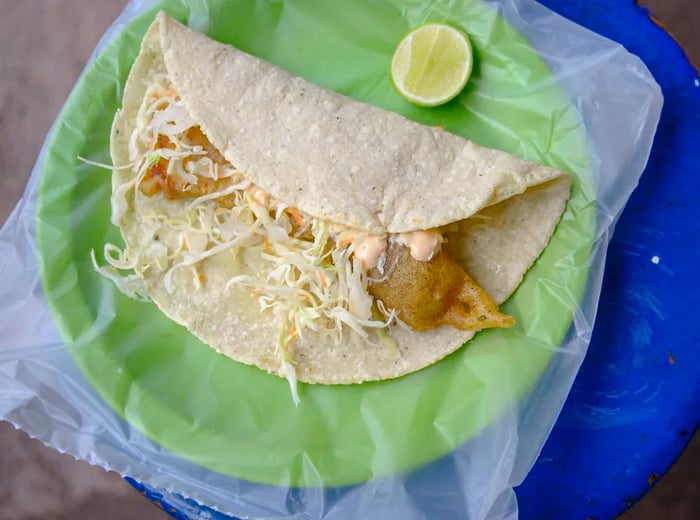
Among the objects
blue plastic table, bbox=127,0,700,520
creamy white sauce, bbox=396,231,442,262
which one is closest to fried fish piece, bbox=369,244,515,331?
creamy white sauce, bbox=396,231,442,262

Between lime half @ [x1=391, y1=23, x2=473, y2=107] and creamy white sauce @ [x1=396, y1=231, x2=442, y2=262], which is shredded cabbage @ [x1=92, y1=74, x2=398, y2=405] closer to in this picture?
creamy white sauce @ [x1=396, y1=231, x2=442, y2=262]

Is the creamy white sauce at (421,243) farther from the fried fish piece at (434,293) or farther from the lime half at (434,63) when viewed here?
the lime half at (434,63)

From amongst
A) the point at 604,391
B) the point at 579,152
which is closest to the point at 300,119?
the point at 579,152

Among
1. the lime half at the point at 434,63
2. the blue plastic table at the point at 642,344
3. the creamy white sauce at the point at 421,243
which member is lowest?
the blue plastic table at the point at 642,344

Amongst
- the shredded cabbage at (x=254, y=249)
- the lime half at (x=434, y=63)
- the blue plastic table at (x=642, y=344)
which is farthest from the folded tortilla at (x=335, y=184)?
the blue plastic table at (x=642, y=344)

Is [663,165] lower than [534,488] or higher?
higher

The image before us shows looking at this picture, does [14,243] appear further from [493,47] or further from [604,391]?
[604,391]

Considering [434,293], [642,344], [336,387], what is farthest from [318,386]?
[642,344]
